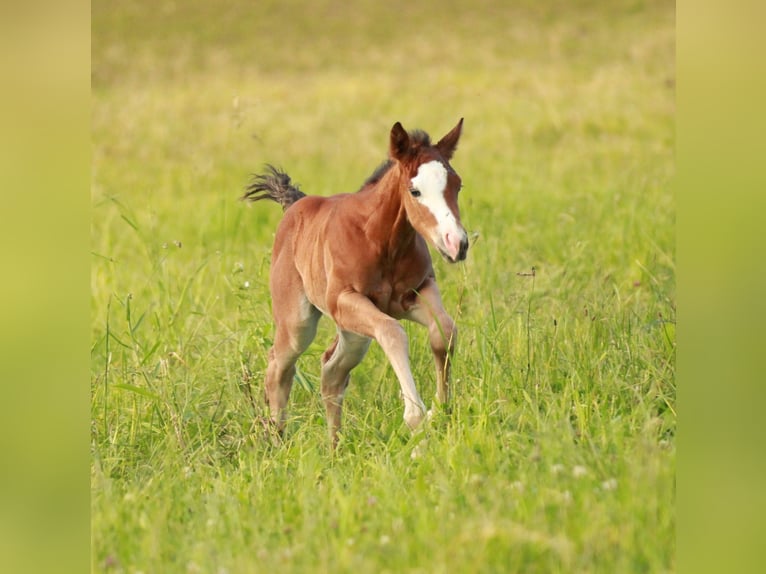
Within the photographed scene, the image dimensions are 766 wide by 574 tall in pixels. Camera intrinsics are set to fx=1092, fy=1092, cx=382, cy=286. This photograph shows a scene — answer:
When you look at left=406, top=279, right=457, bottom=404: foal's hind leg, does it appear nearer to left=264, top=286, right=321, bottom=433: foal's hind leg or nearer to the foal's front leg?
the foal's front leg

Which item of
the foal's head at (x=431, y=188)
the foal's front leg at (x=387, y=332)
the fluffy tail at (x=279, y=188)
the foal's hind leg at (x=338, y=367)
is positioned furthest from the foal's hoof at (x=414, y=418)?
the fluffy tail at (x=279, y=188)

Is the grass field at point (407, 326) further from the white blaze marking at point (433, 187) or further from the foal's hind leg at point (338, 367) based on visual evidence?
the white blaze marking at point (433, 187)

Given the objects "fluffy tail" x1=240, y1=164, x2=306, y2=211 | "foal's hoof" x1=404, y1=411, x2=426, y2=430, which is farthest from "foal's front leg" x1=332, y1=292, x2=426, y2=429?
"fluffy tail" x1=240, y1=164, x2=306, y2=211

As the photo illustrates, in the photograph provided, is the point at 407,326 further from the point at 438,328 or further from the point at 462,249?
the point at 462,249

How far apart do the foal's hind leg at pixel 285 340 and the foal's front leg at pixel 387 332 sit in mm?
736

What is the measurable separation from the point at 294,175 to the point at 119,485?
23.2ft

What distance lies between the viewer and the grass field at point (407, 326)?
3.96m

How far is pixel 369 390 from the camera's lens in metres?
6.33

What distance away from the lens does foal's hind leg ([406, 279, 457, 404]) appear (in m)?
4.88

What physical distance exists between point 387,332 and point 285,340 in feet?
4.48

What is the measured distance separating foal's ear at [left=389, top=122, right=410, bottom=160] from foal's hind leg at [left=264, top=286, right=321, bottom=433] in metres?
1.25

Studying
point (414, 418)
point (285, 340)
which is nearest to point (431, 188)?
point (414, 418)
